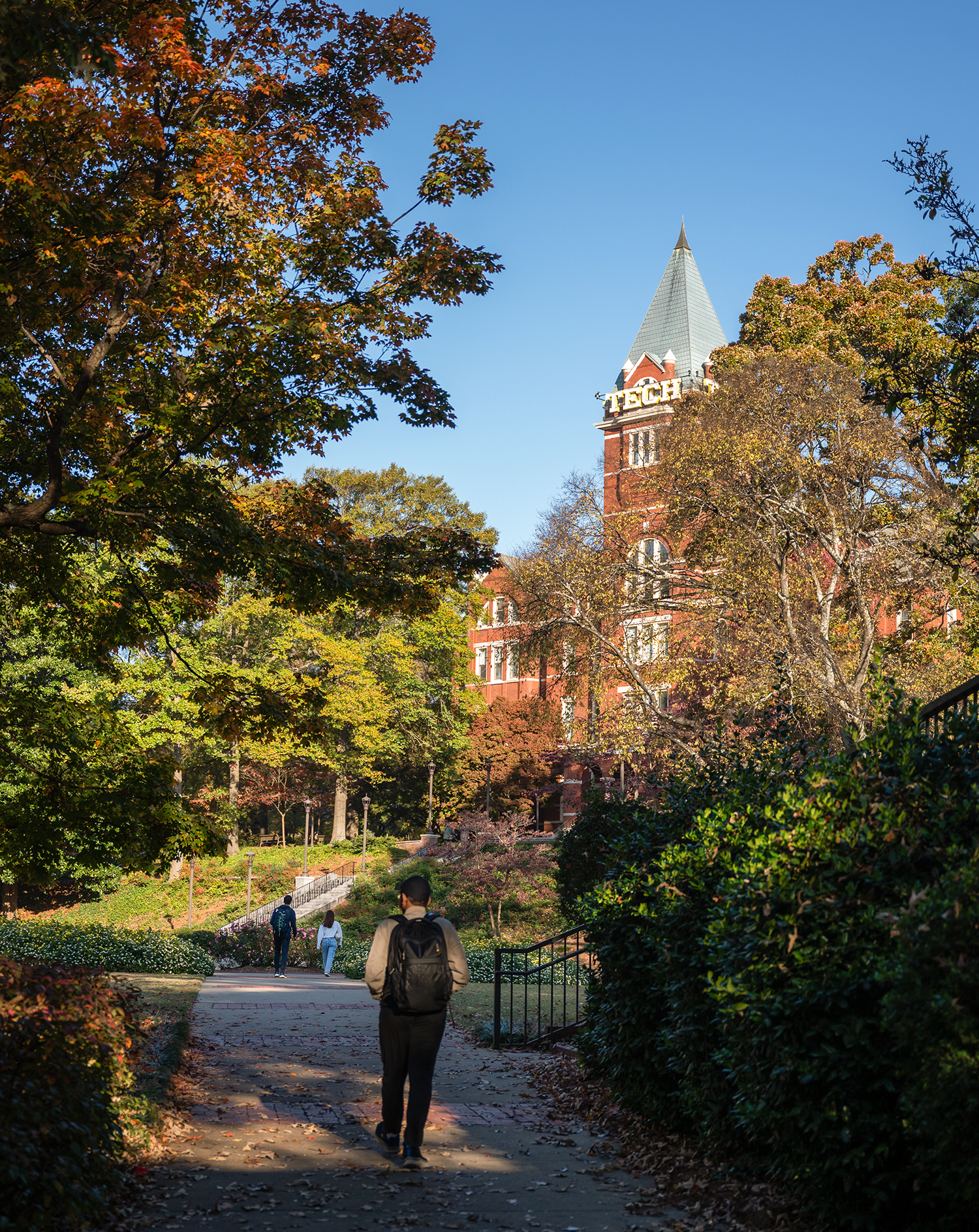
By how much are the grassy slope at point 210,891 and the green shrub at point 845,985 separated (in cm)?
3362

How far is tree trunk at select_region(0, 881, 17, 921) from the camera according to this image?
3881 centimetres

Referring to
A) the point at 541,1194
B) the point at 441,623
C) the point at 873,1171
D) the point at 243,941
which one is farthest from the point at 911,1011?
the point at 441,623

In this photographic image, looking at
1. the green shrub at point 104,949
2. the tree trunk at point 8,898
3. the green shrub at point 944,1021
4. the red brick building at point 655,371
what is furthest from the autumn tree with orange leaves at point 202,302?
the red brick building at point 655,371

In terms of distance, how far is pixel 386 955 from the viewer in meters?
6.73

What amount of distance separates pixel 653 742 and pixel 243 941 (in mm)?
11559

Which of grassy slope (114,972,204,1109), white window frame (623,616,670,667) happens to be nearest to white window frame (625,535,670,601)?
white window frame (623,616,670,667)

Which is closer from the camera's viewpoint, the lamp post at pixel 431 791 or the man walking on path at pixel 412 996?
the man walking on path at pixel 412 996

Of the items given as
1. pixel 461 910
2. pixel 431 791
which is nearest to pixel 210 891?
pixel 431 791

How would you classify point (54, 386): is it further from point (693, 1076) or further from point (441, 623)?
point (441, 623)

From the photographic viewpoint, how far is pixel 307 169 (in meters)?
10.6

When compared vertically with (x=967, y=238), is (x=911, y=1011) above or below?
below

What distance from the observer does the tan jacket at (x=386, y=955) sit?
262 inches

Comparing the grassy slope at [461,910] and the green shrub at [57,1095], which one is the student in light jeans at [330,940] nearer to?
the grassy slope at [461,910]

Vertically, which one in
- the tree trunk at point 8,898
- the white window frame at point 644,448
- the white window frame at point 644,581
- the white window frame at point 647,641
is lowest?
the tree trunk at point 8,898
